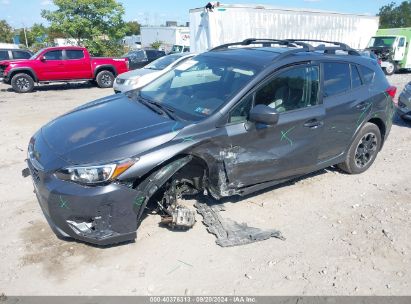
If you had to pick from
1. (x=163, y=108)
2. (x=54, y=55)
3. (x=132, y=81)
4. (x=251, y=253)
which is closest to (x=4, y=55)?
(x=54, y=55)

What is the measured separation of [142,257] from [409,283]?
7.59 ft

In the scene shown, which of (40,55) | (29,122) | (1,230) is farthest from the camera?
(40,55)

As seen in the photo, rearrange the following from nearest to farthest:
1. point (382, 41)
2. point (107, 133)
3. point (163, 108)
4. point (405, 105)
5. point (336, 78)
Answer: point (107, 133)
point (163, 108)
point (336, 78)
point (405, 105)
point (382, 41)

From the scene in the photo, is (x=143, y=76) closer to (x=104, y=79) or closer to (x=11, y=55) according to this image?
(x=104, y=79)

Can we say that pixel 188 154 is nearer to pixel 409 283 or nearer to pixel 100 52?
pixel 409 283

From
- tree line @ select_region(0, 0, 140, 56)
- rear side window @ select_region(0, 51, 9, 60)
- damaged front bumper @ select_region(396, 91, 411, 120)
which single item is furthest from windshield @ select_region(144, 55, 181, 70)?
tree line @ select_region(0, 0, 140, 56)

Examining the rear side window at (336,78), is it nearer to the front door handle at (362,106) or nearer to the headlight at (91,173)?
the front door handle at (362,106)

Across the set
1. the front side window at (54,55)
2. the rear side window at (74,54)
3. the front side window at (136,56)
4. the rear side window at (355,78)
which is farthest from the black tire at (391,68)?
the rear side window at (355,78)

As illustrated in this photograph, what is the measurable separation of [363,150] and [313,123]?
145 centimetres

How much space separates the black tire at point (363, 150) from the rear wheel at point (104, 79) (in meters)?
11.6

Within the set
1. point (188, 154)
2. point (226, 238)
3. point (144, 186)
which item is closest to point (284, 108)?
point (188, 154)

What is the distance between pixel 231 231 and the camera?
358cm

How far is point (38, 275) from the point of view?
2951 millimetres

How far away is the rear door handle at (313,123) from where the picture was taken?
4.01 meters
